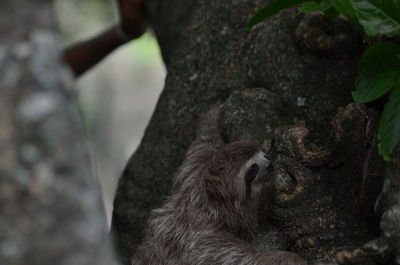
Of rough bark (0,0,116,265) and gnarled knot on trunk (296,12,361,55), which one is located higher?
rough bark (0,0,116,265)

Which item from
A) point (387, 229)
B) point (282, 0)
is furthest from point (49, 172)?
point (282, 0)

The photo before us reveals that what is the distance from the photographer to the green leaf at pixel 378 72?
149 inches

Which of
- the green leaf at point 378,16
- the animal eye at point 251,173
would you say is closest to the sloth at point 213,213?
the animal eye at point 251,173

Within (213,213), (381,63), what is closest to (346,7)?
(381,63)

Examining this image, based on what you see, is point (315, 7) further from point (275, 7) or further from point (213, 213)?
point (213, 213)

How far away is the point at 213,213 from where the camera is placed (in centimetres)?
477

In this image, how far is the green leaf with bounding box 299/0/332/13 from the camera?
161 inches

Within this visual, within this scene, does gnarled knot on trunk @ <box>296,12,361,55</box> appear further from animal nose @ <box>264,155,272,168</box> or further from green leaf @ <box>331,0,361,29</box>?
animal nose @ <box>264,155,272,168</box>

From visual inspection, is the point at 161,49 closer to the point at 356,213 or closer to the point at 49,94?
the point at 356,213

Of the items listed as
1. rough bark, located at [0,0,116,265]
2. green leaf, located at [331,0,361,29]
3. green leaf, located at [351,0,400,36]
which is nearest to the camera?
rough bark, located at [0,0,116,265]

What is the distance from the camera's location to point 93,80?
2216 centimetres

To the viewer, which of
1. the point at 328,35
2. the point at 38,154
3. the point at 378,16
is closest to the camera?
the point at 38,154

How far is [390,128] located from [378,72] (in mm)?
A: 486

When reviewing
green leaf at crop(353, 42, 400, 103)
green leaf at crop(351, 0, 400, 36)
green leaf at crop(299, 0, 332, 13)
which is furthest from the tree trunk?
green leaf at crop(351, 0, 400, 36)
